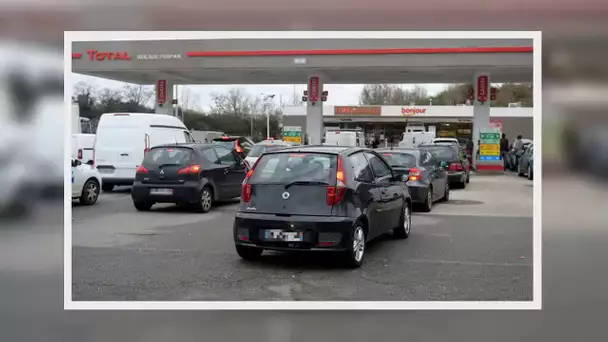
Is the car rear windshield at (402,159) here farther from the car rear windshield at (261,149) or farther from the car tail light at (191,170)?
the car tail light at (191,170)

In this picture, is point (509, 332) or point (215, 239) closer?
point (509, 332)

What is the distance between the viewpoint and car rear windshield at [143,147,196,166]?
9172 millimetres

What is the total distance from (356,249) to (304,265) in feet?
1.86

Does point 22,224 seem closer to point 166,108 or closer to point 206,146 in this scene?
point 166,108

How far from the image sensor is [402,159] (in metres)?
9.69

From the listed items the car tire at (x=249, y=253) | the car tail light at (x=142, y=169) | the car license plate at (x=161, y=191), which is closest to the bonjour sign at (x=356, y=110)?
the car tire at (x=249, y=253)

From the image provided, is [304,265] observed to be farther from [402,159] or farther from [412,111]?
[402,159]

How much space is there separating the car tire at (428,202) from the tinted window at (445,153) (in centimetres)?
151

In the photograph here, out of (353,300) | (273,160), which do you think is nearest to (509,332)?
(353,300)

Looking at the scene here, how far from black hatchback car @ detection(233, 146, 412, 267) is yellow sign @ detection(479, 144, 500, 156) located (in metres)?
4.08

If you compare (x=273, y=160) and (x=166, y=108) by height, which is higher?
(x=166, y=108)

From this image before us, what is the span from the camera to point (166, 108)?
21.8 feet

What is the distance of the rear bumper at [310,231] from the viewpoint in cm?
572

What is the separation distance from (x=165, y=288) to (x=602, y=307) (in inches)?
153
